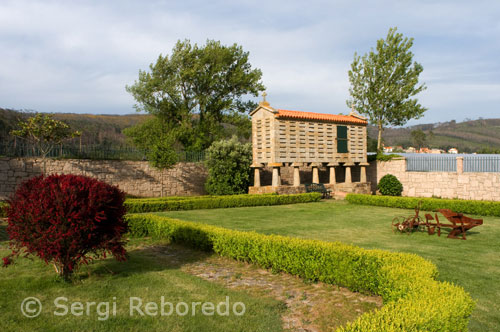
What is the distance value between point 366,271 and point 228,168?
19593mm

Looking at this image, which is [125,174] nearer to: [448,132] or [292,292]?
[292,292]

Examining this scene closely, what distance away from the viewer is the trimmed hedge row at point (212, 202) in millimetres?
17633

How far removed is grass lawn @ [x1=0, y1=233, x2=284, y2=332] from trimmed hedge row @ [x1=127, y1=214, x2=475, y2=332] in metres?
1.40

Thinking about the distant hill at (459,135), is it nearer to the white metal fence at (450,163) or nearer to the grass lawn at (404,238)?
the white metal fence at (450,163)

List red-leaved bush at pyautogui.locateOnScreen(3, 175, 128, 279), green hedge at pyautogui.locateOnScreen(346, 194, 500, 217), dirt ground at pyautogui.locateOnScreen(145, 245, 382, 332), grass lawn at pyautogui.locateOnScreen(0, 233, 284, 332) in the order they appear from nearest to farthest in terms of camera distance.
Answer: grass lawn at pyautogui.locateOnScreen(0, 233, 284, 332), dirt ground at pyautogui.locateOnScreen(145, 245, 382, 332), red-leaved bush at pyautogui.locateOnScreen(3, 175, 128, 279), green hedge at pyautogui.locateOnScreen(346, 194, 500, 217)

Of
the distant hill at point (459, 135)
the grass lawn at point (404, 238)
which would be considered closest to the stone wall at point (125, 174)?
the grass lawn at point (404, 238)

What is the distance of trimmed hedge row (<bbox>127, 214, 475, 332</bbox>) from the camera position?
4.05 meters

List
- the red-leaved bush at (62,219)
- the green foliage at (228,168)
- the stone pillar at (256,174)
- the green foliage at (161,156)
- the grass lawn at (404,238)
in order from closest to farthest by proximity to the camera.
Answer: the red-leaved bush at (62,219) < the grass lawn at (404,238) < the green foliage at (161,156) < the green foliage at (228,168) < the stone pillar at (256,174)

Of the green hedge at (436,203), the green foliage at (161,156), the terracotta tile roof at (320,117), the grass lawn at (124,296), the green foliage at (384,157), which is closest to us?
the grass lawn at (124,296)

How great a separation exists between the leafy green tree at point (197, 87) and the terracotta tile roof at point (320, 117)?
397 inches

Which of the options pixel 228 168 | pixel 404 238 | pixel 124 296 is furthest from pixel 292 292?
pixel 228 168

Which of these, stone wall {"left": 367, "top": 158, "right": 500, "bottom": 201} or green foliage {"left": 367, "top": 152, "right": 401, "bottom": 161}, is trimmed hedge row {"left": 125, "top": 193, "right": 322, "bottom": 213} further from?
green foliage {"left": 367, "top": 152, "right": 401, "bottom": 161}

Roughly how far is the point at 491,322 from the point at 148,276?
223 inches

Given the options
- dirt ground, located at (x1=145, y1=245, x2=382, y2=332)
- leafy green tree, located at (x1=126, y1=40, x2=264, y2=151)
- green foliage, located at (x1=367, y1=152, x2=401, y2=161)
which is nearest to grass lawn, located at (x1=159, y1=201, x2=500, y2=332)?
dirt ground, located at (x1=145, y1=245, x2=382, y2=332)
